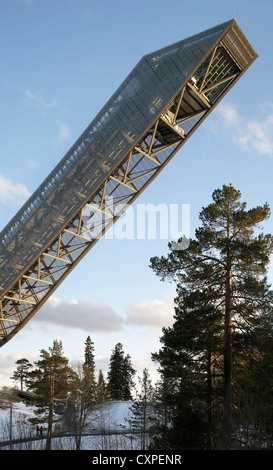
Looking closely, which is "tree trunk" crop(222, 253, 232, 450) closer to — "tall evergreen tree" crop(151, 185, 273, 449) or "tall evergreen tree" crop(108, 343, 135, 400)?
"tall evergreen tree" crop(151, 185, 273, 449)

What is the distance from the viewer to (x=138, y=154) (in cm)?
2134

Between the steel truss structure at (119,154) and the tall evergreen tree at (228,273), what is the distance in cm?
356

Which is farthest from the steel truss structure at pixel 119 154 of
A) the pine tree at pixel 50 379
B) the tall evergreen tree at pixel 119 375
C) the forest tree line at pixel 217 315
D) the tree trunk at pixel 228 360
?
the tall evergreen tree at pixel 119 375

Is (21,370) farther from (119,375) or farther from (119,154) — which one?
(119,154)

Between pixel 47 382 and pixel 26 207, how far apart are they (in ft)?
65.6

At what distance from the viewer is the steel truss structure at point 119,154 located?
64.1ft

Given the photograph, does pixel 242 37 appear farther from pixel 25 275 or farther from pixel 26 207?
pixel 25 275

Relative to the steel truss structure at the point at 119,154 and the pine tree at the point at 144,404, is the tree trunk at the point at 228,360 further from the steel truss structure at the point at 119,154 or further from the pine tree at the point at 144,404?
the pine tree at the point at 144,404

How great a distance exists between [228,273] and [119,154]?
660cm

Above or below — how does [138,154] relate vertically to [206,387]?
above

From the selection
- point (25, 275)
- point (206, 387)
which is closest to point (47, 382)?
point (25, 275)

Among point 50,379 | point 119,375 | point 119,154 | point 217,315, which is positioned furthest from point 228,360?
point 119,375

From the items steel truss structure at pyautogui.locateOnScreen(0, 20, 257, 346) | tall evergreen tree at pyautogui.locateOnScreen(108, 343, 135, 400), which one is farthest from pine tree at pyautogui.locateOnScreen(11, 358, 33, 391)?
steel truss structure at pyautogui.locateOnScreen(0, 20, 257, 346)

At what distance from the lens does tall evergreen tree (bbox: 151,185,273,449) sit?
59.0ft
